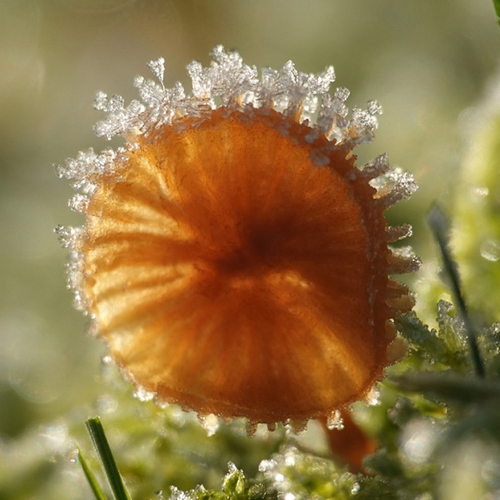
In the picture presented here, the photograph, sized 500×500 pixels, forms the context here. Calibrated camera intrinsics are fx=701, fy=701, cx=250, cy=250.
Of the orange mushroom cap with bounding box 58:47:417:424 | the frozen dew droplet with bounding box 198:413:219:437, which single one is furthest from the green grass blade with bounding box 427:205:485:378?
the frozen dew droplet with bounding box 198:413:219:437

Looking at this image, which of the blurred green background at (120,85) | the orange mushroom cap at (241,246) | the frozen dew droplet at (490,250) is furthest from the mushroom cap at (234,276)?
the blurred green background at (120,85)

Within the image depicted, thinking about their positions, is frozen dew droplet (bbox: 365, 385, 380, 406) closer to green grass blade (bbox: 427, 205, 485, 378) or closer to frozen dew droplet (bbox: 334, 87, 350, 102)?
green grass blade (bbox: 427, 205, 485, 378)

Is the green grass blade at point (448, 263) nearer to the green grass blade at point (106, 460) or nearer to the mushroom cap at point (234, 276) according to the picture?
the mushroom cap at point (234, 276)

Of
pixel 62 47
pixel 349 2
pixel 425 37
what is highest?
pixel 62 47

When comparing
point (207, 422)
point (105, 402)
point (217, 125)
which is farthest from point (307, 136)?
point (105, 402)

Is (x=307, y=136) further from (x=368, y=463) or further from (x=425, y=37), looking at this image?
(x=425, y=37)

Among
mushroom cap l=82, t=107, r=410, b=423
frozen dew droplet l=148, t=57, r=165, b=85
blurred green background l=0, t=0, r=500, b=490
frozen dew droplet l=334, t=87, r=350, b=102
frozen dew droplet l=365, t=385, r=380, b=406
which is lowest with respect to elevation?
frozen dew droplet l=365, t=385, r=380, b=406

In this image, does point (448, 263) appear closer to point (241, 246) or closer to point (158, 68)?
point (241, 246)
